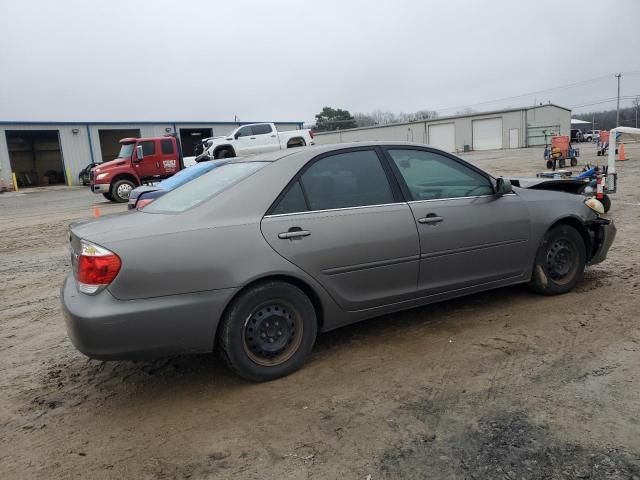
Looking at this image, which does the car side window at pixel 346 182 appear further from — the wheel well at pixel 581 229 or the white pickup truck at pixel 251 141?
the white pickup truck at pixel 251 141

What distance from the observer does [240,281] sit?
10.7ft

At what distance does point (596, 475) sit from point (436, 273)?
1.92 meters

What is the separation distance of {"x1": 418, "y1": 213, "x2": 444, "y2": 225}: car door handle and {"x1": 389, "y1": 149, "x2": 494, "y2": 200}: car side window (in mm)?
172

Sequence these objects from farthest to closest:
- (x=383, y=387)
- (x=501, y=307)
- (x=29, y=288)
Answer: (x=29, y=288) → (x=501, y=307) → (x=383, y=387)

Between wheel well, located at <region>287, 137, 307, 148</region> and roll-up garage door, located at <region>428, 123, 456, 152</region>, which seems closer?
wheel well, located at <region>287, 137, 307, 148</region>

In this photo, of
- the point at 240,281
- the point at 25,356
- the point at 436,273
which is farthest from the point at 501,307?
the point at 25,356

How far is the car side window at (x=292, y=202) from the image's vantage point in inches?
140

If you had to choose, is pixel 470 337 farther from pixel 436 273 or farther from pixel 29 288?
pixel 29 288

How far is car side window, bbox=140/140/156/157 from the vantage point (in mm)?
18688

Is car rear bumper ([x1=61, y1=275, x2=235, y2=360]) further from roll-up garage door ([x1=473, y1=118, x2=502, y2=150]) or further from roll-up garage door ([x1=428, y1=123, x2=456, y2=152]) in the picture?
roll-up garage door ([x1=428, y1=123, x2=456, y2=152])

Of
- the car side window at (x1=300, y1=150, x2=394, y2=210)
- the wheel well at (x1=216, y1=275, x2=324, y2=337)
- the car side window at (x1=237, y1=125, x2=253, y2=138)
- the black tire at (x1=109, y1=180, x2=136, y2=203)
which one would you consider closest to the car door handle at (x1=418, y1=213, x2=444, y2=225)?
the car side window at (x1=300, y1=150, x2=394, y2=210)

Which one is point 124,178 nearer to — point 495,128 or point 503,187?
point 503,187

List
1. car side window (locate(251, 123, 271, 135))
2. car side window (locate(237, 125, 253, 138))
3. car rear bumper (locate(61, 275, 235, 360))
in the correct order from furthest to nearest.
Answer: car side window (locate(251, 123, 271, 135))
car side window (locate(237, 125, 253, 138))
car rear bumper (locate(61, 275, 235, 360))

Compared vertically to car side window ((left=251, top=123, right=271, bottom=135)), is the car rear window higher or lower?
lower
